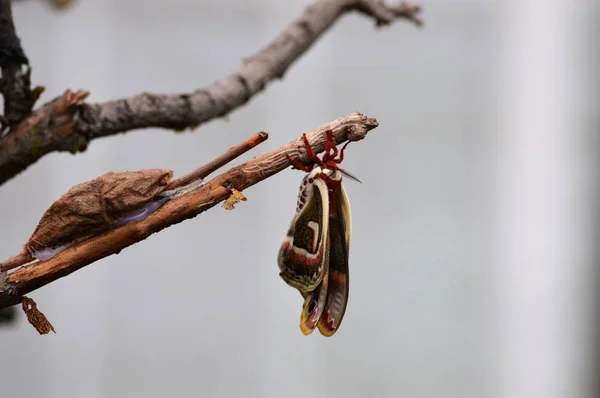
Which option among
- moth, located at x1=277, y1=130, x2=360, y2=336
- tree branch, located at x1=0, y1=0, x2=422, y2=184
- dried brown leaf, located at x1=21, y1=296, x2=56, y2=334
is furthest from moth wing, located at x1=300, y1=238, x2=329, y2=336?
tree branch, located at x1=0, y1=0, x2=422, y2=184

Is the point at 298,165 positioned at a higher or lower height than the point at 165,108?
lower

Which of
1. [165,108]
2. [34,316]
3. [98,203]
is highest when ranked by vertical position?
[165,108]

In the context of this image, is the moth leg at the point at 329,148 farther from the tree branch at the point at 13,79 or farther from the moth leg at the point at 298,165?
the tree branch at the point at 13,79

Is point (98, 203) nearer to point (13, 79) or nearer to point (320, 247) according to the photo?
point (320, 247)

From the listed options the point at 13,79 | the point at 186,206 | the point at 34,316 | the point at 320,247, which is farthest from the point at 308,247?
the point at 13,79

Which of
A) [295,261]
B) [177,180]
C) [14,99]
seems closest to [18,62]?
[14,99]

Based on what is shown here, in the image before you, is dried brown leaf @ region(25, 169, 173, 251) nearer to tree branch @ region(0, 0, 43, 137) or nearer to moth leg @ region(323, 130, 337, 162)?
moth leg @ region(323, 130, 337, 162)
